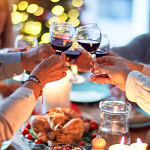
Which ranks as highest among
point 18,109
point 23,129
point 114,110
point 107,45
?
point 107,45

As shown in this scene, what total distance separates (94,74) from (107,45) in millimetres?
177

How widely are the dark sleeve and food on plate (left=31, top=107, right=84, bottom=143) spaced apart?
112 cm

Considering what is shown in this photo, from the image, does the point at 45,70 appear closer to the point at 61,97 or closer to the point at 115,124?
the point at 115,124

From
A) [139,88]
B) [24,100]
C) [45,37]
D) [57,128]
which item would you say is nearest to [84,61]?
[57,128]

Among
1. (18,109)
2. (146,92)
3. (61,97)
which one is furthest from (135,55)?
(18,109)

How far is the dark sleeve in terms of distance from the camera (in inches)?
94.9

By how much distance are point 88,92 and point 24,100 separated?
99cm

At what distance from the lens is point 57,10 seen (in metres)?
2.92

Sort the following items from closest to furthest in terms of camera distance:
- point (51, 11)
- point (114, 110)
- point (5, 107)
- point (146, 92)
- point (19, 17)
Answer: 1. point (5, 107)
2. point (146, 92)
3. point (114, 110)
4. point (51, 11)
5. point (19, 17)

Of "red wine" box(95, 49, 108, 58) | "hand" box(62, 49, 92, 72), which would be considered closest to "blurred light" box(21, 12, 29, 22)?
"hand" box(62, 49, 92, 72)

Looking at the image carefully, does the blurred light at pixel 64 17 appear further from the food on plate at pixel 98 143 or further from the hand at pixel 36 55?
the food on plate at pixel 98 143

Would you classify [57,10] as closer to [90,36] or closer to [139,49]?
[139,49]

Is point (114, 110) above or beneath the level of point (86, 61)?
beneath

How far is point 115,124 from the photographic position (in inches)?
49.8
